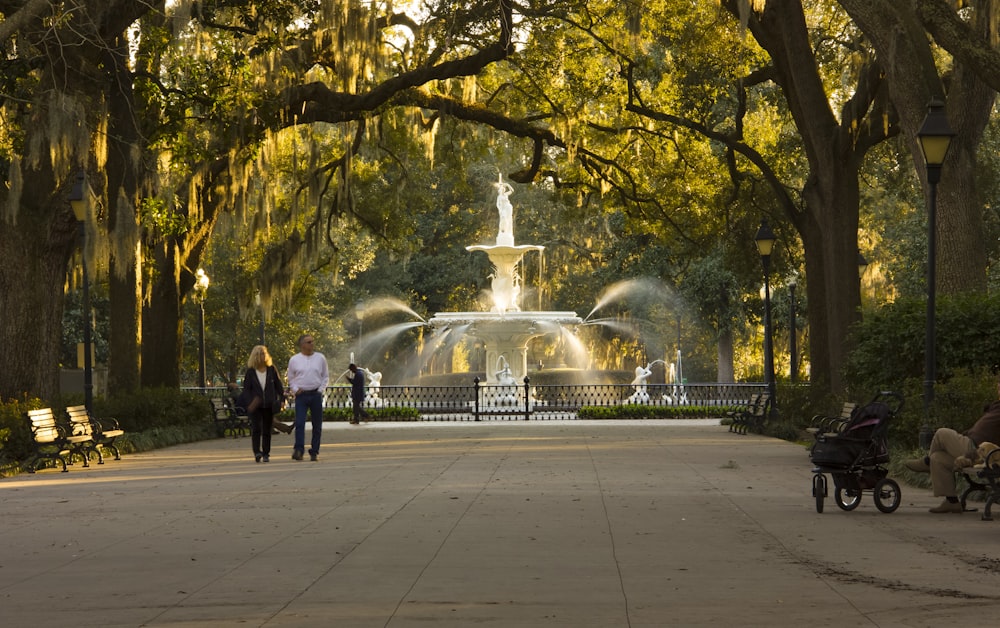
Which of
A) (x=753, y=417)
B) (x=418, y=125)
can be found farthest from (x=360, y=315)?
(x=753, y=417)

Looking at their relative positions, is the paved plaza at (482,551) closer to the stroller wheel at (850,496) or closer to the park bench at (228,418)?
the stroller wheel at (850,496)

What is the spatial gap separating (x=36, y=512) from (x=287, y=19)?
46.0 feet

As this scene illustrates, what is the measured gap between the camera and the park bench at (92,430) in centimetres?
2011

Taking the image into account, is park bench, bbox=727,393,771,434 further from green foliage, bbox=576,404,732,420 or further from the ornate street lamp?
the ornate street lamp

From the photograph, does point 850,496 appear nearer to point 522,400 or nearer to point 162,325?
point 162,325

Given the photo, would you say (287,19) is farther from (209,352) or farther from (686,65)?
(209,352)

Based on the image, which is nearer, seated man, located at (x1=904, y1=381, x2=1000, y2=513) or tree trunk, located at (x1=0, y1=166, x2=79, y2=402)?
seated man, located at (x1=904, y1=381, x2=1000, y2=513)

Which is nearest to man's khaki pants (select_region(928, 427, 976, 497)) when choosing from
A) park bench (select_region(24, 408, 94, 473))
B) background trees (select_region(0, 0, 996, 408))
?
background trees (select_region(0, 0, 996, 408))

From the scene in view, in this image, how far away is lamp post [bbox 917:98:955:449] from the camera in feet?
51.8

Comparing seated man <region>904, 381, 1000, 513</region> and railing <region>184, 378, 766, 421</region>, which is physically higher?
railing <region>184, 378, 766, 421</region>

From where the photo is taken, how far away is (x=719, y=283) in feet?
177

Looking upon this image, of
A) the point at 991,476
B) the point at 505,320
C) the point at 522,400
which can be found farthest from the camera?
the point at 522,400

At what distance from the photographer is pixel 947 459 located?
41.0ft

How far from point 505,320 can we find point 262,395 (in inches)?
858
